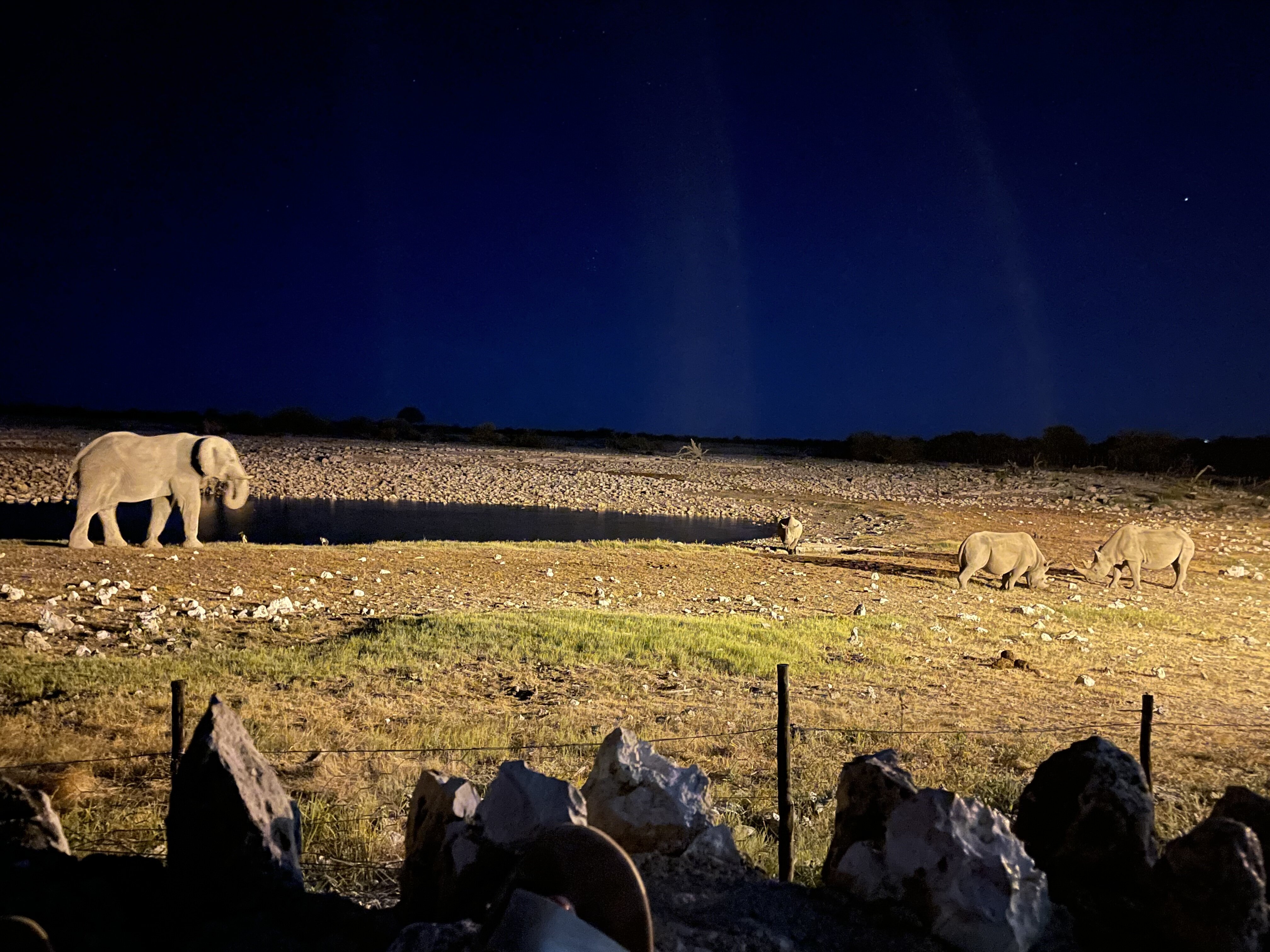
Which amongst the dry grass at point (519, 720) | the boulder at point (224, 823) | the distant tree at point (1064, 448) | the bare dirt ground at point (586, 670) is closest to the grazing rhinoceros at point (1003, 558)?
the bare dirt ground at point (586, 670)

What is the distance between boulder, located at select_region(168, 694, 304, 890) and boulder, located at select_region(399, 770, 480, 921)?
1.72 ft

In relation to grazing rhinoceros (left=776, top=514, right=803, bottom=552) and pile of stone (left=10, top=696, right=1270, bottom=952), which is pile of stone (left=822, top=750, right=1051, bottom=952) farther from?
grazing rhinoceros (left=776, top=514, right=803, bottom=552)

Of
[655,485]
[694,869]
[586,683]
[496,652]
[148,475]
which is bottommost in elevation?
[586,683]

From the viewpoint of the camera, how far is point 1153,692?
952cm

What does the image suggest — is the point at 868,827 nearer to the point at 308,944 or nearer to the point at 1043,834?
the point at 1043,834

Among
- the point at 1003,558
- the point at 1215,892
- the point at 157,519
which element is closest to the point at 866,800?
the point at 1215,892

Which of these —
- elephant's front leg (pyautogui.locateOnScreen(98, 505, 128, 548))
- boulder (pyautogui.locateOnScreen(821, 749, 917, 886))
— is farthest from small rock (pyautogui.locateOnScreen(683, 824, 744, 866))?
elephant's front leg (pyautogui.locateOnScreen(98, 505, 128, 548))

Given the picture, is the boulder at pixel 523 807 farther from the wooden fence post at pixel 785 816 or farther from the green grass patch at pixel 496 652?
the green grass patch at pixel 496 652

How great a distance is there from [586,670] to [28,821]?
6447 millimetres

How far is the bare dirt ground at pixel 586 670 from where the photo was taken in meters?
6.17

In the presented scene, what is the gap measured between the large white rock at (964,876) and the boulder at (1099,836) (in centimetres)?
46

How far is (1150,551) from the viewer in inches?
706

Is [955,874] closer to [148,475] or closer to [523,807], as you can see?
[523,807]

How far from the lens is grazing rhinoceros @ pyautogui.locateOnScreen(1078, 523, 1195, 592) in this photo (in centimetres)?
1780
